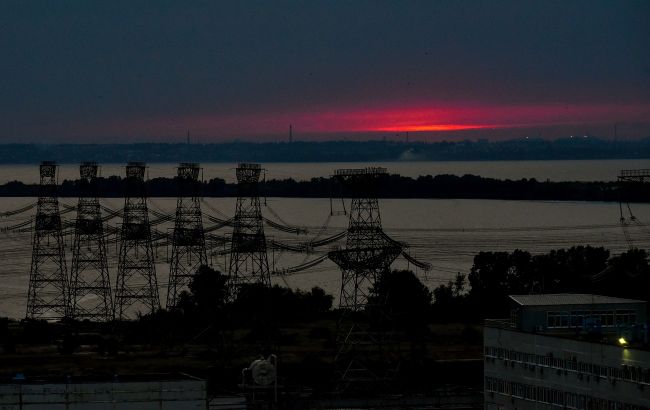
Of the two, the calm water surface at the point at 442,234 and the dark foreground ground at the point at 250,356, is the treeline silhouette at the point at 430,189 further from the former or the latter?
the dark foreground ground at the point at 250,356

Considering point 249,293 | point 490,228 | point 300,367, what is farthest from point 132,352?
point 490,228

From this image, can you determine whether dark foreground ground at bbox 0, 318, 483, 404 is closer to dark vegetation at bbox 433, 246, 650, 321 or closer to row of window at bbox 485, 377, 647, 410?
dark vegetation at bbox 433, 246, 650, 321

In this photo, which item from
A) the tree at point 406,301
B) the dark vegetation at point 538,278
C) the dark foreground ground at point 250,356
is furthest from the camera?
the dark vegetation at point 538,278

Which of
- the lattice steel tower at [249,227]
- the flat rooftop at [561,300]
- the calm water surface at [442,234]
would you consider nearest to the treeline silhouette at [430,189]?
the calm water surface at [442,234]

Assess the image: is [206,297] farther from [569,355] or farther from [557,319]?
[569,355]

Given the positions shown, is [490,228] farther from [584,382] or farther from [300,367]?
[584,382]

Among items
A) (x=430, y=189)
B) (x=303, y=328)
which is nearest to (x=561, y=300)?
(x=303, y=328)
